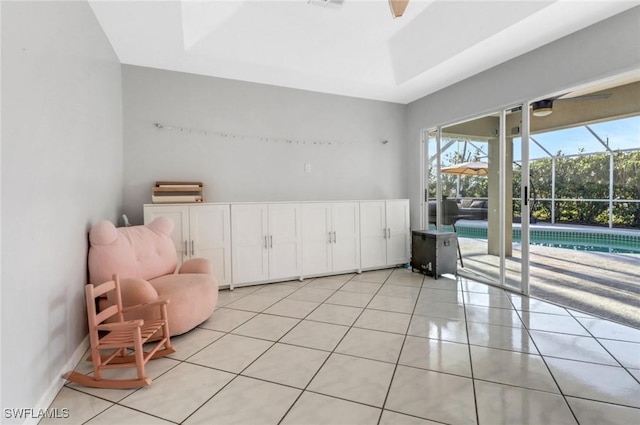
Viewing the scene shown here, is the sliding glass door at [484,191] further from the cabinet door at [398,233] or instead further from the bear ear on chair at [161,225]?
the bear ear on chair at [161,225]

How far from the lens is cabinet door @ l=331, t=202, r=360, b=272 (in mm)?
4203

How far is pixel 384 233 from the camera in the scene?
4531 millimetres

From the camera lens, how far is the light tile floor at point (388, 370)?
152cm

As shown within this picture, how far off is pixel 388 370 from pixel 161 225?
Result: 2439mm

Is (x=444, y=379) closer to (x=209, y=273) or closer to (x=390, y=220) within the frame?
(x=209, y=273)

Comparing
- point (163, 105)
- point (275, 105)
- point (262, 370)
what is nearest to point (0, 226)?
point (262, 370)

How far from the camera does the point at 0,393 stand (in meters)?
1.22

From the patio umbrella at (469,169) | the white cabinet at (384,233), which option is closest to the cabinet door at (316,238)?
the white cabinet at (384,233)

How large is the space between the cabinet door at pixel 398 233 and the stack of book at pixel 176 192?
270 centimetres

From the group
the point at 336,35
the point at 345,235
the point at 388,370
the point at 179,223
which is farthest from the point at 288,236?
the point at 336,35

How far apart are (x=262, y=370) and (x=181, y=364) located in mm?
571

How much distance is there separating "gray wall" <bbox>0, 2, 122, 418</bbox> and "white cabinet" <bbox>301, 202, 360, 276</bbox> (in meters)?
2.36

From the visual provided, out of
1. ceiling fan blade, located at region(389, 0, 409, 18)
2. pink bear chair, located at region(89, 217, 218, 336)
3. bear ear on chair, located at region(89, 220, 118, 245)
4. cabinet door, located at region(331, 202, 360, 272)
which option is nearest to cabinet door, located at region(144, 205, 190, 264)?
pink bear chair, located at region(89, 217, 218, 336)

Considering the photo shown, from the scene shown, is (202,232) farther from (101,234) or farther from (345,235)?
(345,235)
